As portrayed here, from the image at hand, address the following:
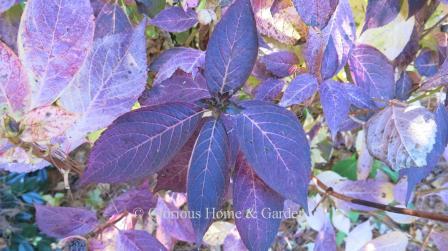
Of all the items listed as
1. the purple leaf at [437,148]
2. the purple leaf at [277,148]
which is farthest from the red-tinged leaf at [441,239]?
the purple leaf at [277,148]

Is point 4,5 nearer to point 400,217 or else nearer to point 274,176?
point 274,176

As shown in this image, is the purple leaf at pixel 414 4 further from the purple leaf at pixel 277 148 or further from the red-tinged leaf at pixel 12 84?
the red-tinged leaf at pixel 12 84

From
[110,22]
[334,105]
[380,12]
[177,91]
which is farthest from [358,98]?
[110,22]

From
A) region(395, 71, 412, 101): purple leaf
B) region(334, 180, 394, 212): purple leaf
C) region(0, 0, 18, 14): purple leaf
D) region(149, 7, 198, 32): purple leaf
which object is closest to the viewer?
region(0, 0, 18, 14): purple leaf

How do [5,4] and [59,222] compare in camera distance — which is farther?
[59,222]

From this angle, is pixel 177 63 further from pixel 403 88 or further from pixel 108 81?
pixel 403 88

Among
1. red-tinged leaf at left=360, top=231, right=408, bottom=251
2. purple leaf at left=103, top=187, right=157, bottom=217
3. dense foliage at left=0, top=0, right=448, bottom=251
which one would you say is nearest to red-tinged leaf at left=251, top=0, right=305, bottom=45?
dense foliage at left=0, top=0, right=448, bottom=251

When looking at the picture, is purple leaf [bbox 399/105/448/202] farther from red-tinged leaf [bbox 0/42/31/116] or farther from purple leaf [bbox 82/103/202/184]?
red-tinged leaf [bbox 0/42/31/116]
